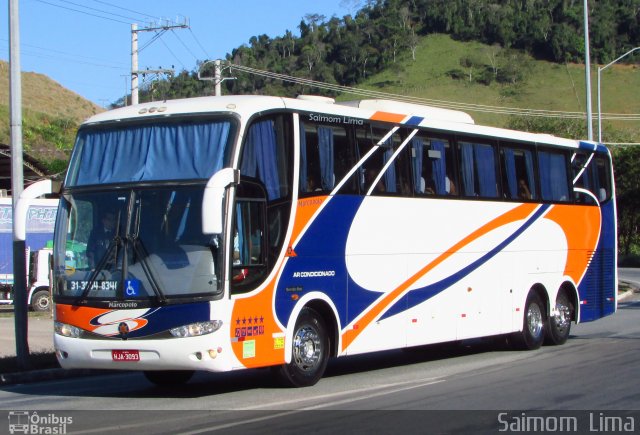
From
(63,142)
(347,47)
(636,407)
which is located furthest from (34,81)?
(636,407)

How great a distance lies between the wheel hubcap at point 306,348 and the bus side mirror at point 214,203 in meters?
2.53

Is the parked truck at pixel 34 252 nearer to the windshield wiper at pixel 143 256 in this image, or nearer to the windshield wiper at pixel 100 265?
the windshield wiper at pixel 100 265

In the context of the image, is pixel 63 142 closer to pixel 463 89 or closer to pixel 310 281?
pixel 310 281

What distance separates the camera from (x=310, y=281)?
1291cm

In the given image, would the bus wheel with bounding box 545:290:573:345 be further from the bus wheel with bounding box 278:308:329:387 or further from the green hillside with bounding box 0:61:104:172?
the green hillside with bounding box 0:61:104:172

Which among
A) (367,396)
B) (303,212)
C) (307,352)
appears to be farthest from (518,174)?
(367,396)

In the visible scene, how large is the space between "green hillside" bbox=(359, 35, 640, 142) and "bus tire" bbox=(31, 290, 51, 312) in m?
86.3

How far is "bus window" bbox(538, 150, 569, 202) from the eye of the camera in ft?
60.6

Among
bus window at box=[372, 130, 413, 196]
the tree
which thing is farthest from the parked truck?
the tree

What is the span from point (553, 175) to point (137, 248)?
1005cm

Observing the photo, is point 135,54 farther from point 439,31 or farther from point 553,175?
point 439,31

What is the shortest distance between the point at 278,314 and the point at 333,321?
4.53 feet

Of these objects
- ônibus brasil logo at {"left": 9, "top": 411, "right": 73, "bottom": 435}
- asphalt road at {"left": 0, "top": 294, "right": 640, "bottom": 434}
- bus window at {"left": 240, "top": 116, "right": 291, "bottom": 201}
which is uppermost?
bus window at {"left": 240, "top": 116, "right": 291, "bottom": 201}

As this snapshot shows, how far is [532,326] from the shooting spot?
59.0 feet
